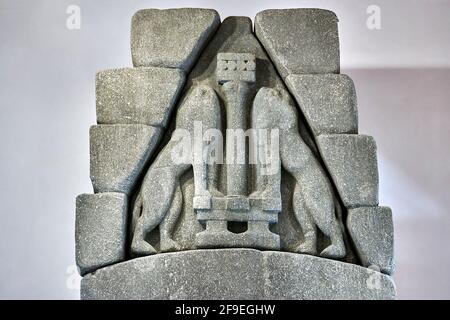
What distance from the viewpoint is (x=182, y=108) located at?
3068mm

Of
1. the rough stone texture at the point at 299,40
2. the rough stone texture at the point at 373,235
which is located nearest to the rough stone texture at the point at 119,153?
the rough stone texture at the point at 299,40

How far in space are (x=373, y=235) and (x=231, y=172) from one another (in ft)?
2.00

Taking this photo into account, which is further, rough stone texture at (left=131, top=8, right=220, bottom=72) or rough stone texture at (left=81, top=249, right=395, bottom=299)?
rough stone texture at (left=131, top=8, right=220, bottom=72)

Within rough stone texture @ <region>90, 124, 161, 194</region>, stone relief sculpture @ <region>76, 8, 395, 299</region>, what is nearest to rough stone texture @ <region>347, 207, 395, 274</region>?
stone relief sculpture @ <region>76, 8, 395, 299</region>

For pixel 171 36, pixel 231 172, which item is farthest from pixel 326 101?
pixel 171 36

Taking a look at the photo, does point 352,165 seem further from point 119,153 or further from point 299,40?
point 119,153

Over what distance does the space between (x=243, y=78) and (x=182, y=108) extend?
0.28 meters

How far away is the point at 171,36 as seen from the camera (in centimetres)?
312

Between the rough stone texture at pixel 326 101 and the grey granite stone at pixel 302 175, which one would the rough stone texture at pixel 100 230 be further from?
the rough stone texture at pixel 326 101

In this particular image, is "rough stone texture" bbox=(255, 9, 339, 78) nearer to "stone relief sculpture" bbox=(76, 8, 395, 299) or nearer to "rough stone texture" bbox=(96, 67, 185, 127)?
"stone relief sculpture" bbox=(76, 8, 395, 299)

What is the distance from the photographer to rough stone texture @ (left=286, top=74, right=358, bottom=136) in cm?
304
